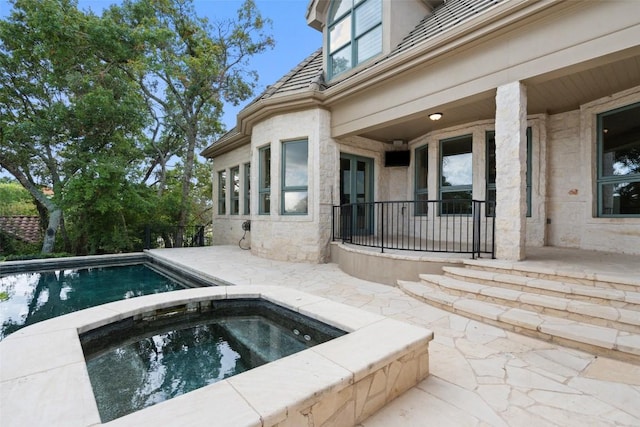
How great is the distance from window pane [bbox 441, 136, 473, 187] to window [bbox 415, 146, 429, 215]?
0.51 meters

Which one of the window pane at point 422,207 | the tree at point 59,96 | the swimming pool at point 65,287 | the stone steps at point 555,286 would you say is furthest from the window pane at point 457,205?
the tree at point 59,96

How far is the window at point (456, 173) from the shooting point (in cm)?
620

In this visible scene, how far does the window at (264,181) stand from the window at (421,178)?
12.4ft

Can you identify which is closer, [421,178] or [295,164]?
[295,164]

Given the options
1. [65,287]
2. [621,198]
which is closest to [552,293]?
[621,198]

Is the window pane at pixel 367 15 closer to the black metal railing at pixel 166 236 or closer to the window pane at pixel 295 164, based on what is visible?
the window pane at pixel 295 164

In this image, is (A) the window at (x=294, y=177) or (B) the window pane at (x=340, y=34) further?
(A) the window at (x=294, y=177)

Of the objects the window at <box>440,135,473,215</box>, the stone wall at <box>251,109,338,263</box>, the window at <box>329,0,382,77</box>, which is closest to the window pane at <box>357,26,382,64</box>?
the window at <box>329,0,382,77</box>

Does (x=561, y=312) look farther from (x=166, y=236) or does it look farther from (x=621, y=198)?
(x=166, y=236)

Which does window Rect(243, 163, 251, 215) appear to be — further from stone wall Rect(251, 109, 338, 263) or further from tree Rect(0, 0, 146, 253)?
tree Rect(0, 0, 146, 253)

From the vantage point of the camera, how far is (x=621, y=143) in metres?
4.64

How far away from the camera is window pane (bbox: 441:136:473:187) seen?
621 cm

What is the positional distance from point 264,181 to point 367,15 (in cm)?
447

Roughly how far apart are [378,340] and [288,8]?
526 inches
